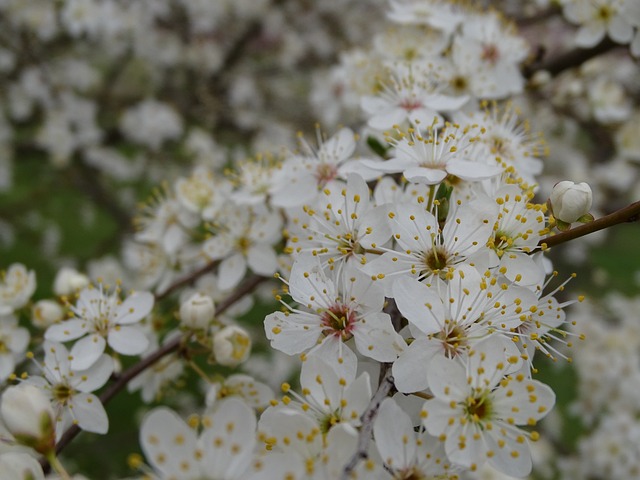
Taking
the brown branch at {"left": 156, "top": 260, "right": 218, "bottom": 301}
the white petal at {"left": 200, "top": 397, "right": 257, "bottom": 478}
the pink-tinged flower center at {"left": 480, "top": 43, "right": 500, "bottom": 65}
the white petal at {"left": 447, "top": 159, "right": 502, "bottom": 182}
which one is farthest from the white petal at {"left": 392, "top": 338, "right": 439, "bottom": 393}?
the pink-tinged flower center at {"left": 480, "top": 43, "right": 500, "bottom": 65}

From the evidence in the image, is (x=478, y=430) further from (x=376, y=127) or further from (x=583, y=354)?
(x=583, y=354)

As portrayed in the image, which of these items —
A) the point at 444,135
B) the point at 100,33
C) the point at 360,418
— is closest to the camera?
the point at 360,418

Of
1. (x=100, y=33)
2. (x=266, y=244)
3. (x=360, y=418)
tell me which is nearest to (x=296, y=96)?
(x=100, y=33)

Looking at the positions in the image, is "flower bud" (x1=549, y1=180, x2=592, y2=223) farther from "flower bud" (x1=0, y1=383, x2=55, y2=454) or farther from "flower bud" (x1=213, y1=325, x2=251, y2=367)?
"flower bud" (x1=0, y1=383, x2=55, y2=454)

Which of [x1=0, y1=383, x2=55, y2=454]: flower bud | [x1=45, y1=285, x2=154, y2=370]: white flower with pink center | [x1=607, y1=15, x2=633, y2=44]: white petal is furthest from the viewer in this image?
[x1=607, y1=15, x2=633, y2=44]: white petal

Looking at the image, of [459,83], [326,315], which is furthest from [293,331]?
[459,83]

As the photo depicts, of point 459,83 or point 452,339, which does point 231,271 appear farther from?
point 459,83
